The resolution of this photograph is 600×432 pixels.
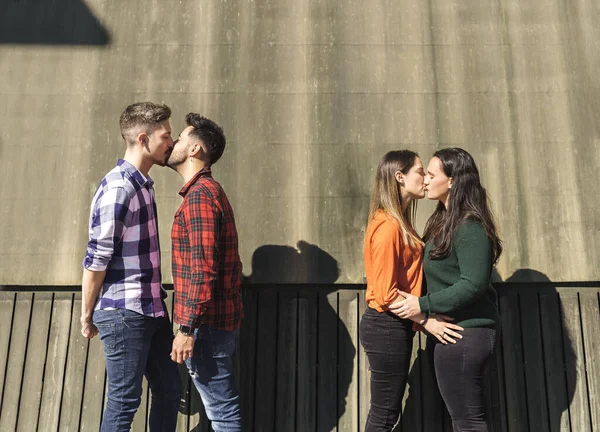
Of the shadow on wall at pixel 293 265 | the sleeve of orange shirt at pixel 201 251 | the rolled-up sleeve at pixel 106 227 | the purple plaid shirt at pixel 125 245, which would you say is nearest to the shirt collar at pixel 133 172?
the purple plaid shirt at pixel 125 245

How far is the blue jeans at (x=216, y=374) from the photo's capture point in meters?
2.43

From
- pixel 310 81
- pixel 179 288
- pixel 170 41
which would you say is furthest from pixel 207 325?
pixel 170 41

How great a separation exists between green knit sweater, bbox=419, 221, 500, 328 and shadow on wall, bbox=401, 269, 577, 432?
25.2 inches

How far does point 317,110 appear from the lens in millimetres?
3453

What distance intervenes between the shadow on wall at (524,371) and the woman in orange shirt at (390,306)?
508mm

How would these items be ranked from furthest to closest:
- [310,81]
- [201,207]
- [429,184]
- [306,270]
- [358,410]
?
1. [310,81]
2. [306,270]
3. [358,410]
4. [429,184]
5. [201,207]

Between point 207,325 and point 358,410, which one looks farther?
point 358,410

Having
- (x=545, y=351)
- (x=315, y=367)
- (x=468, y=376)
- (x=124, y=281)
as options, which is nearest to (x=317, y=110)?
(x=315, y=367)

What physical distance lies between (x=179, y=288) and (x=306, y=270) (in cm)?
97

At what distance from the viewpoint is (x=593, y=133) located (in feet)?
11.1

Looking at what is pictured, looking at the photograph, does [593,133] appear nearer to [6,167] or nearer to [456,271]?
[456,271]

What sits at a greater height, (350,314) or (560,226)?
(560,226)

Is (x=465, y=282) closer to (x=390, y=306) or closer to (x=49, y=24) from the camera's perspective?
(x=390, y=306)

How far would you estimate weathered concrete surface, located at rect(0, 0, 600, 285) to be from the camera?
3273mm
